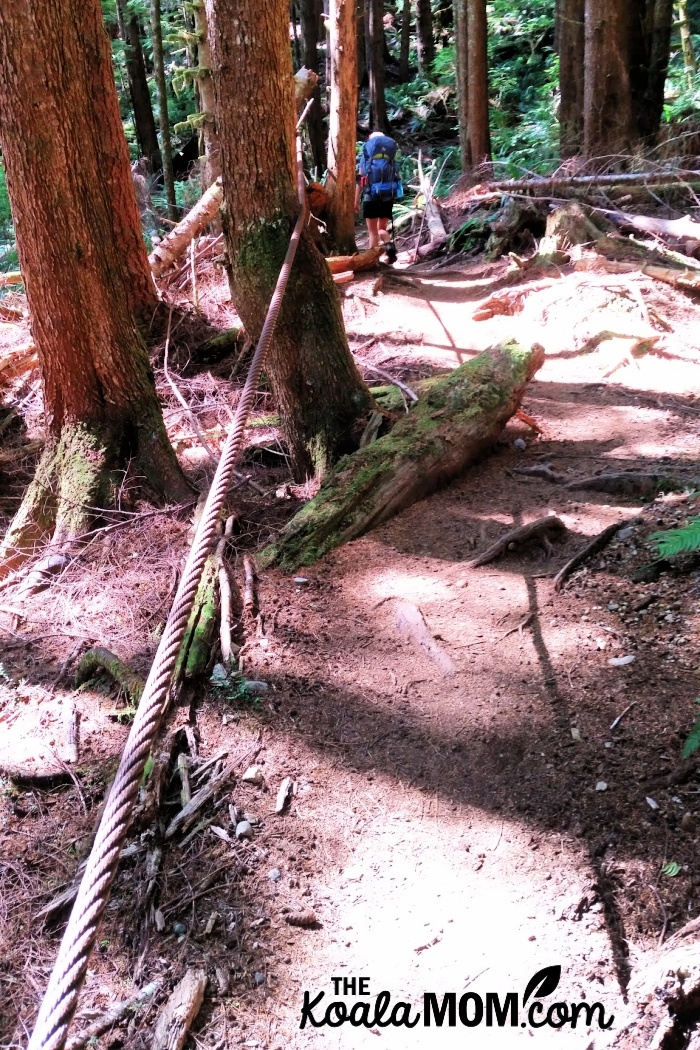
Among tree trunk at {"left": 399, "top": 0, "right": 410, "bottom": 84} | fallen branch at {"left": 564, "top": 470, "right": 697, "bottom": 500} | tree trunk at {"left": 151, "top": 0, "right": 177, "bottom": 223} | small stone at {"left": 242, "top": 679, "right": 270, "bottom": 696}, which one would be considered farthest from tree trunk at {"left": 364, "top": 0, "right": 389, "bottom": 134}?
small stone at {"left": 242, "top": 679, "right": 270, "bottom": 696}

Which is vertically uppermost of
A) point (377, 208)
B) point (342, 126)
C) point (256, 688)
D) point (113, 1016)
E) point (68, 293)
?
point (342, 126)

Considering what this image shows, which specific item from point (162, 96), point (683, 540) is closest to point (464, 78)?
point (162, 96)

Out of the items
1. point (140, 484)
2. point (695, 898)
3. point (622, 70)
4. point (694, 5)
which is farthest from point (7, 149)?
point (694, 5)

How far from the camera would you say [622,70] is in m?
11.0

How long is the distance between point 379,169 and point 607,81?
11.6ft

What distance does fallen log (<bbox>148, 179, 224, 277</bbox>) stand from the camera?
9273 millimetres

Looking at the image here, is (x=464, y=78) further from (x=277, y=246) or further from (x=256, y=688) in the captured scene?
(x=256, y=688)

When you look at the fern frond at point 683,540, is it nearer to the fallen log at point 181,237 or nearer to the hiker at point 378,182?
the fallen log at point 181,237

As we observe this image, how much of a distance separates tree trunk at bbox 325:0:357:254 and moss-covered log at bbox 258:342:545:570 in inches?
251

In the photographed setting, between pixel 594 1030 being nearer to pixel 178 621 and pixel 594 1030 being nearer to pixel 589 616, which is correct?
pixel 178 621

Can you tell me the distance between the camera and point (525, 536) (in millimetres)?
4375

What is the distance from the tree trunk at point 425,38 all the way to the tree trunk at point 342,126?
61.0 ft

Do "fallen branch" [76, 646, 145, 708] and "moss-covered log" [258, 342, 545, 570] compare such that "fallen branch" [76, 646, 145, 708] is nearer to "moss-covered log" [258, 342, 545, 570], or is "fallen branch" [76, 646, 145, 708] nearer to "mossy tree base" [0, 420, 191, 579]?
"moss-covered log" [258, 342, 545, 570]

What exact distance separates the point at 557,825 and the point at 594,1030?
2.28ft
